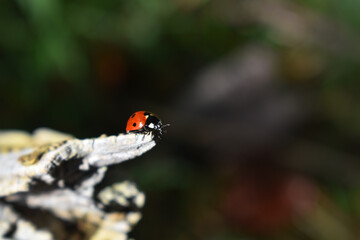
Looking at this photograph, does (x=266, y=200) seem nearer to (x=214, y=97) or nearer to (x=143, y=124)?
(x=214, y=97)

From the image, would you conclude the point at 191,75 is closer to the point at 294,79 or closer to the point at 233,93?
the point at 233,93

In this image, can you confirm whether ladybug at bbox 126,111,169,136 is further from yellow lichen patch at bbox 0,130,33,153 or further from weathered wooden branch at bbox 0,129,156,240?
yellow lichen patch at bbox 0,130,33,153

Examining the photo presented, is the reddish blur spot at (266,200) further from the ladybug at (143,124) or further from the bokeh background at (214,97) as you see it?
the ladybug at (143,124)

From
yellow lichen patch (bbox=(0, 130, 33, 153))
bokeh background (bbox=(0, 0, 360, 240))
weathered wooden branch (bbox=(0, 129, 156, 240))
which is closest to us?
weathered wooden branch (bbox=(0, 129, 156, 240))

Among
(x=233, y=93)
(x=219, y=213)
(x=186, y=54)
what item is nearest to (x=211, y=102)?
(x=233, y=93)

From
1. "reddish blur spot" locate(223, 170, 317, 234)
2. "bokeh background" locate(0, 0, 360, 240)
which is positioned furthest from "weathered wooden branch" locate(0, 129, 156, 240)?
"reddish blur spot" locate(223, 170, 317, 234)

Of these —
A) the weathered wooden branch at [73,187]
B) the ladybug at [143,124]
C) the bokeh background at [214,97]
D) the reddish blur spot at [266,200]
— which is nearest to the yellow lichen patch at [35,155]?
the weathered wooden branch at [73,187]

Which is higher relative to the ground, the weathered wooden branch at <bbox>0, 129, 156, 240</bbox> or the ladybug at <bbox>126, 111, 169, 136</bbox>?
the ladybug at <bbox>126, 111, 169, 136</bbox>
